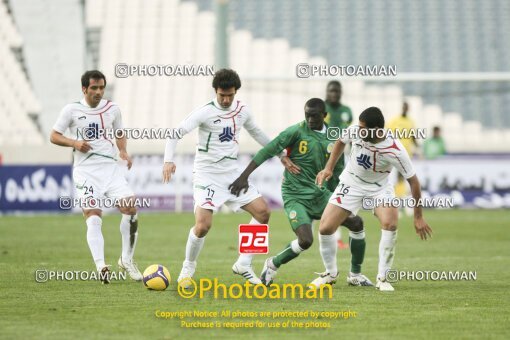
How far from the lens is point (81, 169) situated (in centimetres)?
984

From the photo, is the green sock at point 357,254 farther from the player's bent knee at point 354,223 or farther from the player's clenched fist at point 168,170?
the player's clenched fist at point 168,170

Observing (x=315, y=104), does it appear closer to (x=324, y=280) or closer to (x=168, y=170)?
(x=168, y=170)

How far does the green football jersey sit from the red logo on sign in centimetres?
77

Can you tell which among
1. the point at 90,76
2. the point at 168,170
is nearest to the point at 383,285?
the point at 168,170

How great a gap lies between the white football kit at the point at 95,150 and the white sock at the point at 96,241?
0.86 ft

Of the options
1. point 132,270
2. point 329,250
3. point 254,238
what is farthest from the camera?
point 132,270

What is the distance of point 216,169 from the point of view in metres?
9.45

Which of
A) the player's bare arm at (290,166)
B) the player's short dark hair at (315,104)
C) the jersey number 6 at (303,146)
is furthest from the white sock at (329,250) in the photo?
the player's short dark hair at (315,104)

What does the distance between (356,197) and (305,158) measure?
757mm

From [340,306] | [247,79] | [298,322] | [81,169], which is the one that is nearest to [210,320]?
[298,322]

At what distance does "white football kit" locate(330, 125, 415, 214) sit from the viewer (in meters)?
9.00

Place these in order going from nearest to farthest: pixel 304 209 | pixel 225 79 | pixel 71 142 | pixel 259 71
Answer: pixel 225 79 < pixel 71 142 < pixel 304 209 < pixel 259 71

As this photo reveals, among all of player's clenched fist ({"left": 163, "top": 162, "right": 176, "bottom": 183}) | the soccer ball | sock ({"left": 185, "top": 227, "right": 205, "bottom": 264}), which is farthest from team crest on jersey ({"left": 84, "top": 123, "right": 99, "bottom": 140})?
the soccer ball

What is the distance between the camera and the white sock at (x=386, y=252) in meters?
9.24
